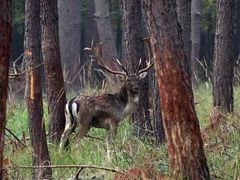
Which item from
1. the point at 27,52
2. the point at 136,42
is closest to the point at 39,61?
the point at 27,52

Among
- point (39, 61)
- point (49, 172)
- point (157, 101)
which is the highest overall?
point (39, 61)

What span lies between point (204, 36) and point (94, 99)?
33860 millimetres

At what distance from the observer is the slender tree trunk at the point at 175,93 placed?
7188 millimetres

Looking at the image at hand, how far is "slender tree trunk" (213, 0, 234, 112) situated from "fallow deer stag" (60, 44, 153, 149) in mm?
1943

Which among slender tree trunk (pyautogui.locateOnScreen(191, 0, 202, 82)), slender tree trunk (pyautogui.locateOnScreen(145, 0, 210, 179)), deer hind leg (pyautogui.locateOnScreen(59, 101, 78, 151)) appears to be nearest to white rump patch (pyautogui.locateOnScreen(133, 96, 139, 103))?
deer hind leg (pyautogui.locateOnScreen(59, 101, 78, 151))

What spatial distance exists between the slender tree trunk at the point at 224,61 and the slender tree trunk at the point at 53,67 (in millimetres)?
3141

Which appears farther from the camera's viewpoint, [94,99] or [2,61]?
[94,99]

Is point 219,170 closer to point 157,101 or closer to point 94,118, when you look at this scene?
point 157,101

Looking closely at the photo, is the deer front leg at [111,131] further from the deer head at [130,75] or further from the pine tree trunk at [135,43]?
the deer head at [130,75]

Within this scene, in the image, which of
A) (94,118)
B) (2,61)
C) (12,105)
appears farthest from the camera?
(12,105)

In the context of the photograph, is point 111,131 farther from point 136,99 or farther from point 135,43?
point 135,43

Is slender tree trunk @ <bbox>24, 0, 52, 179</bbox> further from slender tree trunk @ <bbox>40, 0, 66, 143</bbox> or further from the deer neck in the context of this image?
the deer neck

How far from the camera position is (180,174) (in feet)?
24.0

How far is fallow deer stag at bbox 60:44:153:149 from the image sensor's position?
11.4m
